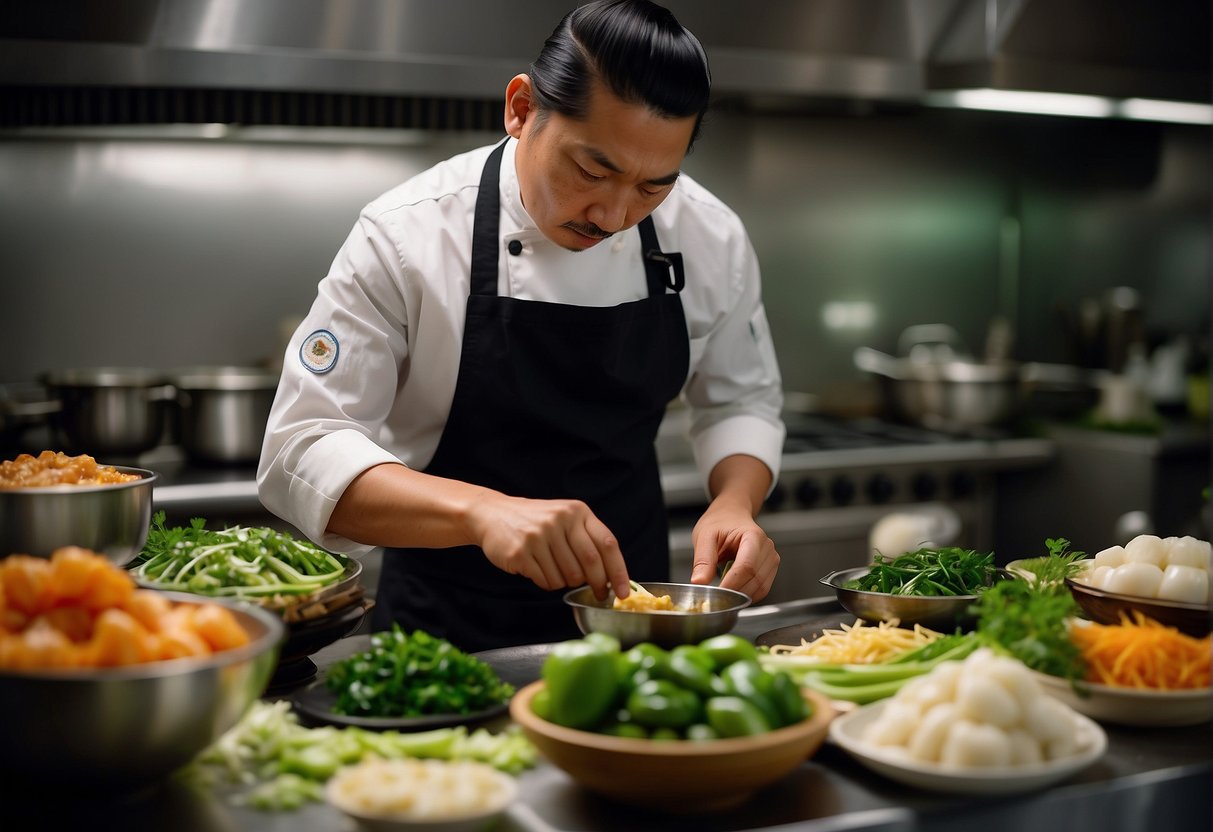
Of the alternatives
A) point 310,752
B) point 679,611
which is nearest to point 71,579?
point 310,752

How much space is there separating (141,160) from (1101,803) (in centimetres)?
326

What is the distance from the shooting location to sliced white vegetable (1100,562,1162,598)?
5.45ft

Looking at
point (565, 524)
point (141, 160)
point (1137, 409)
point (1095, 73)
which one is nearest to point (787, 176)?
point (1095, 73)

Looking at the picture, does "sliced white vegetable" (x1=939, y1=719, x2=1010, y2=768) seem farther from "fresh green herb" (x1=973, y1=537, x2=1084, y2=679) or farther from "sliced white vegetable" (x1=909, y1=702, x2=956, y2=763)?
"fresh green herb" (x1=973, y1=537, x2=1084, y2=679)

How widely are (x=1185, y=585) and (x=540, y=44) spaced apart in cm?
236

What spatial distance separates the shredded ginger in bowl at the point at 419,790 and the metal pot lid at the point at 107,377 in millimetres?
2351

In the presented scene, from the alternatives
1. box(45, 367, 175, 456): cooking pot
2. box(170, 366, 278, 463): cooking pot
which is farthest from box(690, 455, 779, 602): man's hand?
box(45, 367, 175, 456): cooking pot

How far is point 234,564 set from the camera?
161 centimetres

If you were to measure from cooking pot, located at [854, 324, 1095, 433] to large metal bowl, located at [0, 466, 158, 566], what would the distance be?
321cm

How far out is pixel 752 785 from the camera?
4.01 feet

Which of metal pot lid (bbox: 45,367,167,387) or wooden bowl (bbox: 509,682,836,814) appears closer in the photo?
wooden bowl (bbox: 509,682,836,814)

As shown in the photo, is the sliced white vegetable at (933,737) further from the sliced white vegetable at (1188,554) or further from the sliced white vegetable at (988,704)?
the sliced white vegetable at (1188,554)

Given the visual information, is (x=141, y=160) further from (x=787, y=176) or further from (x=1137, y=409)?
(x=1137, y=409)

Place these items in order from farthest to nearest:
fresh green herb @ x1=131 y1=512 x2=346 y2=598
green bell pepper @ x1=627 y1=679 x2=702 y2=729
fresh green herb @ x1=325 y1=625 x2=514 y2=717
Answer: fresh green herb @ x1=131 y1=512 x2=346 y2=598 → fresh green herb @ x1=325 y1=625 x2=514 y2=717 → green bell pepper @ x1=627 y1=679 x2=702 y2=729
